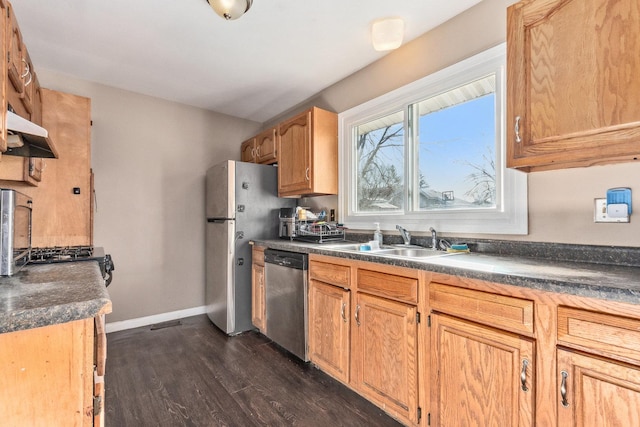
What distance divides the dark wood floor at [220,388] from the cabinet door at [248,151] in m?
1.97

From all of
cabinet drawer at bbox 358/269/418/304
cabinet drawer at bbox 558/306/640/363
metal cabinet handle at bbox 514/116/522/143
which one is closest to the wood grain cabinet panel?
cabinet drawer at bbox 358/269/418/304

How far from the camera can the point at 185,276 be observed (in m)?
3.37

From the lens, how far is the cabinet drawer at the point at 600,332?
0.89 meters

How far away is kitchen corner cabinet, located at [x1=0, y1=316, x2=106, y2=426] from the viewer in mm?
762

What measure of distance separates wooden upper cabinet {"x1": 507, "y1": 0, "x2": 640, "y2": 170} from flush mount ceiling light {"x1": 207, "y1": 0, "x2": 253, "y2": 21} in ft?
Answer: 4.71

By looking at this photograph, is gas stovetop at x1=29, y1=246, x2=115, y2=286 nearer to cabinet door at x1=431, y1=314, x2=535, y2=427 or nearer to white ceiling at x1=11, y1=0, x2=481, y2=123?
white ceiling at x1=11, y1=0, x2=481, y2=123

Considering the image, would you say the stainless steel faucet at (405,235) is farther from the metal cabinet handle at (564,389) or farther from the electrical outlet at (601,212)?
the metal cabinet handle at (564,389)

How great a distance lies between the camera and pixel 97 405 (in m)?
0.89

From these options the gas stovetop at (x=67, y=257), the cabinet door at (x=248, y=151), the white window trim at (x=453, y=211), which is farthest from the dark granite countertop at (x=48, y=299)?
the cabinet door at (x=248, y=151)

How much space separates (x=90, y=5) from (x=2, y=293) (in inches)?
71.2

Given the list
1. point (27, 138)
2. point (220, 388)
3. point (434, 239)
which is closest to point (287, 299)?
point (220, 388)

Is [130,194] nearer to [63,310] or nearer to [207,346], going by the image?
[207,346]

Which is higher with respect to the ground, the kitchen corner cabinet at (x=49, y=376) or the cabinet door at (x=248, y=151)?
the cabinet door at (x=248, y=151)

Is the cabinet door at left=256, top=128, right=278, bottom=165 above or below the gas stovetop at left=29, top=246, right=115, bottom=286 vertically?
above
